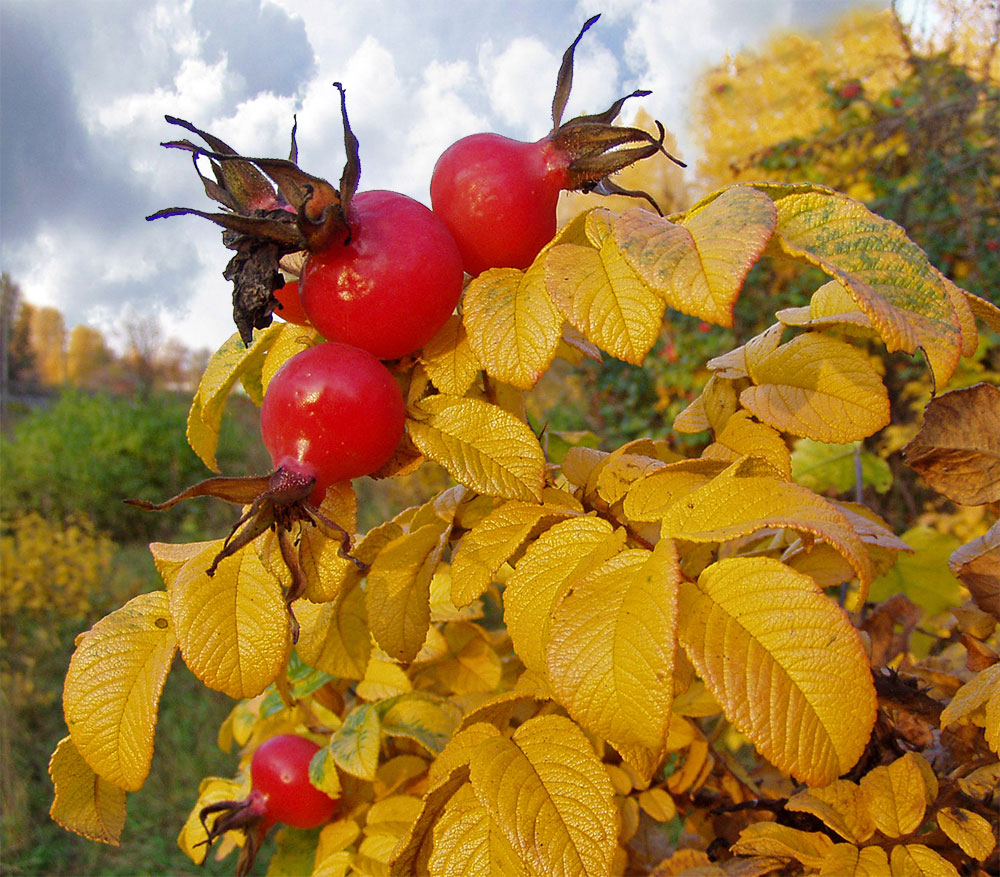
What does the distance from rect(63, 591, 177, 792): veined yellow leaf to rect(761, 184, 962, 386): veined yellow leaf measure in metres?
0.44

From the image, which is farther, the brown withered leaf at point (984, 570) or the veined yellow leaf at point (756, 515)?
the brown withered leaf at point (984, 570)

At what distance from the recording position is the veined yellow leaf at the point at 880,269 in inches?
13.7

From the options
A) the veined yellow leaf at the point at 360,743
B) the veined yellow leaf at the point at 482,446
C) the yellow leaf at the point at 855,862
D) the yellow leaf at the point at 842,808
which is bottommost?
the yellow leaf at the point at 855,862

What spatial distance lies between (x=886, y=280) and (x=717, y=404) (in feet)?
0.76

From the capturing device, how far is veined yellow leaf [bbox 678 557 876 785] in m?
0.35

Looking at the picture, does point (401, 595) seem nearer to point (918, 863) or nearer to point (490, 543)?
point (490, 543)

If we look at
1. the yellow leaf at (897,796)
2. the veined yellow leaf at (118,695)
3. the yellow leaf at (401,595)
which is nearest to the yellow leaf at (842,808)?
the yellow leaf at (897,796)

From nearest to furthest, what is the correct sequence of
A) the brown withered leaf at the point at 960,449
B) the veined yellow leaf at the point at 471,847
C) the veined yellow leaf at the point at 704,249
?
1. the veined yellow leaf at the point at 704,249
2. the veined yellow leaf at the point at 471,847
3. the brown withered leaf at the point at 960,449

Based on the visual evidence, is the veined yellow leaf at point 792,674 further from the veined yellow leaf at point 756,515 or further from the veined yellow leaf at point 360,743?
the veined yellow leaf at point 360,743

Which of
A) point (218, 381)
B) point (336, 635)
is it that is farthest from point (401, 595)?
point (218, 381)

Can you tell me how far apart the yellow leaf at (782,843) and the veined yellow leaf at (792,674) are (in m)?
0.21

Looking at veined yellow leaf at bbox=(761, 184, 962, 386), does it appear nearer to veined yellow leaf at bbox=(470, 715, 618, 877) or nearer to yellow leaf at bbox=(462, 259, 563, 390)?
yellow leaf at bbox=(462, 259, 563, 390)

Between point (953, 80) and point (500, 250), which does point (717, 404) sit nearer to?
point (500, 250)

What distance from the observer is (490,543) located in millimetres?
484
